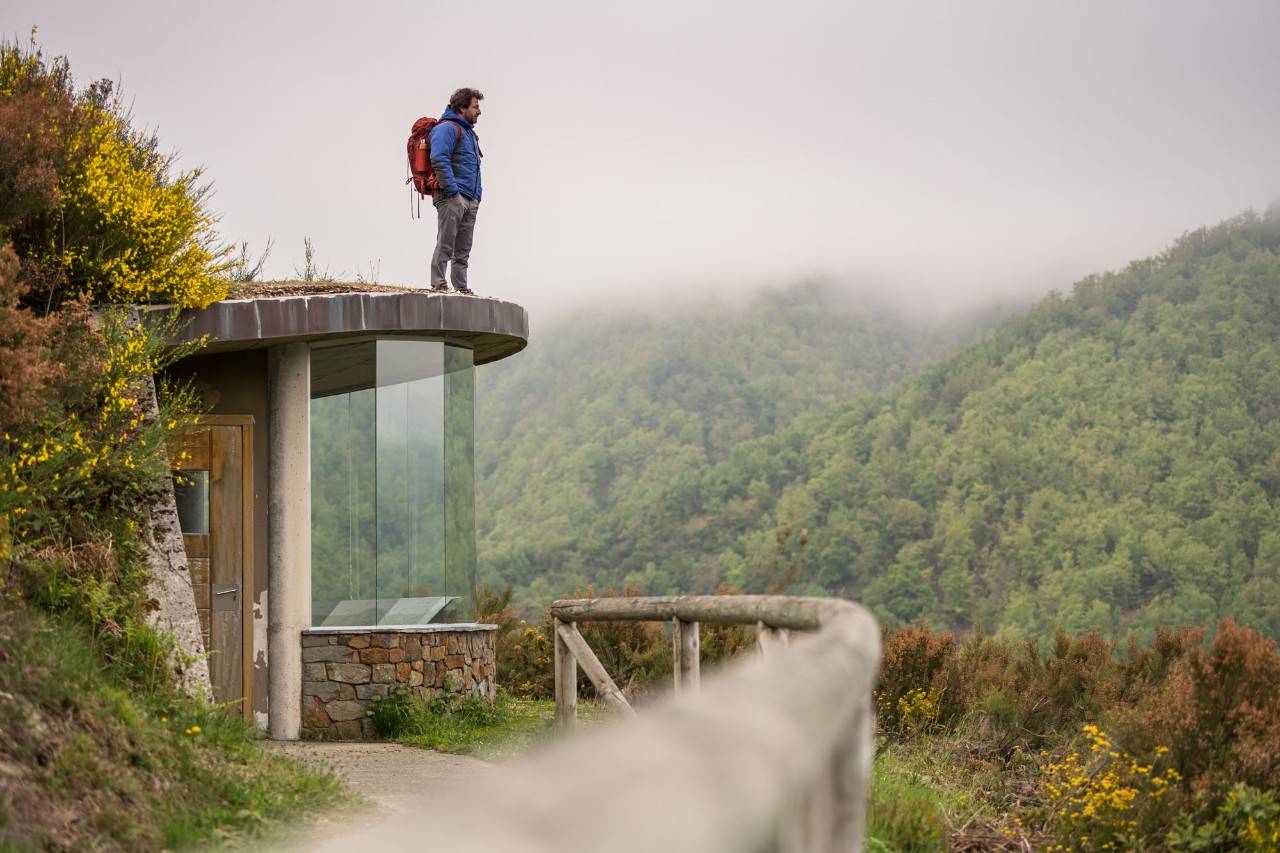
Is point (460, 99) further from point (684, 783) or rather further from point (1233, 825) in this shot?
point (684, 783)

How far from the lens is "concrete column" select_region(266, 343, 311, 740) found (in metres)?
9.69

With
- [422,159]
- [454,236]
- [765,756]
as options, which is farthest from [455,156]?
[765,756]

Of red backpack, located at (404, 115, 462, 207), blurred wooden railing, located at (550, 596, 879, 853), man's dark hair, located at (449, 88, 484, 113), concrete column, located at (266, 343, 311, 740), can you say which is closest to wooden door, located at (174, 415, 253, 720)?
concrete column, located at (266, 343, 311, 740)

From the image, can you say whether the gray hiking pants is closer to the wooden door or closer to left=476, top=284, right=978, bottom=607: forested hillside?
the wooden door

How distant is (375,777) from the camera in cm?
720

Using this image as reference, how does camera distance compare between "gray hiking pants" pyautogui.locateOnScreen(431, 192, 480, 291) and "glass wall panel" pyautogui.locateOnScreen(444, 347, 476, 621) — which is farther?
"gray hiking pants" pyautogui.locateOnScreen(431, 192, 480, 291)

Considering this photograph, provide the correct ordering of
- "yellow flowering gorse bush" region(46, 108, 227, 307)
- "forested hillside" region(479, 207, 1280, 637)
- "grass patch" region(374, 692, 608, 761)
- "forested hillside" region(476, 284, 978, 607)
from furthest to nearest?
"forested hillside" region(476, 284, 978, 607) < "forested hillside" region(479, 207, 1280, 637) < "grass patch" region(374, 692, 608, 761) < "yellow flowering gorse bush" region(46, 108, 227, 307)

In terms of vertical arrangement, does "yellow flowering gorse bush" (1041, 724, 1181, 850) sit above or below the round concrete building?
below

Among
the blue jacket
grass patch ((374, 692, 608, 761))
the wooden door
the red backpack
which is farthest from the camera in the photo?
the red backpack

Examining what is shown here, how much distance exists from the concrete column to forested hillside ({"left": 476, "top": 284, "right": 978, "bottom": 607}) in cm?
4634

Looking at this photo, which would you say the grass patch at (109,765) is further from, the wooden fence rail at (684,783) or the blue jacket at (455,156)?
the blue jacket at (455,156)

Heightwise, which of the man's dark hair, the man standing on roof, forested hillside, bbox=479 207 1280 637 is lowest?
forested hillside, bbox=479 207 1280 637

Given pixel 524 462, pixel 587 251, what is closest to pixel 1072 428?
pixel 524 462

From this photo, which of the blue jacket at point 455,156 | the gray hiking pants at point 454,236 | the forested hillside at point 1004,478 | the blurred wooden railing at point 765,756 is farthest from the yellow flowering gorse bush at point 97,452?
the forested hillside at point 1004,478
